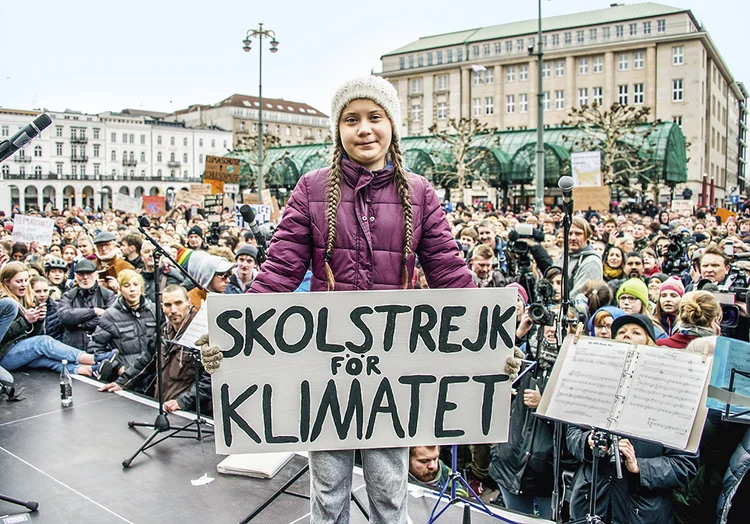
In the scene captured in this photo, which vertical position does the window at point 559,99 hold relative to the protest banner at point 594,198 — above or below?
above

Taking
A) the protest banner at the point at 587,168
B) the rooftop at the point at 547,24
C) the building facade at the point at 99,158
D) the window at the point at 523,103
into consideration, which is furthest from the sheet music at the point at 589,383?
the building facade at the point at 99,158

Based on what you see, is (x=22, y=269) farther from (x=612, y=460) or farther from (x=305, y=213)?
(x=612, y=460)

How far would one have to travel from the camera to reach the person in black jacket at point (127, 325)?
252 inches

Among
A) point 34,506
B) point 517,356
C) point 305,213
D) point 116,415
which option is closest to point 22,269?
point 116,415

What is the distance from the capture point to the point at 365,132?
8.78 feet

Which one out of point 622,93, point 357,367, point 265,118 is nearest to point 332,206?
point 357,367

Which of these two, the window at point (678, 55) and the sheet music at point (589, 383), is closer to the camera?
the sheet music at point (589, 383)

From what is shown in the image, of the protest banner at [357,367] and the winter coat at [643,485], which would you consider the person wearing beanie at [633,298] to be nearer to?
the winter coat at [643,485]

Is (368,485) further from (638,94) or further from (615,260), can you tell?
(638,94)

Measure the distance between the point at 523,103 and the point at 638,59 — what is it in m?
12.6

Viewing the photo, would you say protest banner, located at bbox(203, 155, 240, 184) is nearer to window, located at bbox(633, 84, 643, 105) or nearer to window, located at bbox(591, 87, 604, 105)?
window, located at bbox(633, 84, 643, 105)

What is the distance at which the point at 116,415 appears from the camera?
17.6 ft

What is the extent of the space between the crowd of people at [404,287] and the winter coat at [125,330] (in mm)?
14

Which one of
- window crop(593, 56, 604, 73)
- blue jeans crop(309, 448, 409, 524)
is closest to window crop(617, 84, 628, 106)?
window crop(593, 56, 604, 73)
